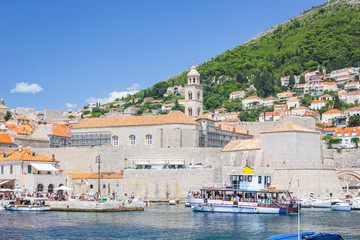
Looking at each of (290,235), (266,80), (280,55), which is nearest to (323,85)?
(266,80)

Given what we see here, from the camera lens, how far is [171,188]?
162 feet

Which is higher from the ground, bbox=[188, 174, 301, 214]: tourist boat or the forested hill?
the forested hill

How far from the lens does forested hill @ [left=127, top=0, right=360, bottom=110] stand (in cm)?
12581

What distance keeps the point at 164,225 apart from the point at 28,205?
44.8 ft

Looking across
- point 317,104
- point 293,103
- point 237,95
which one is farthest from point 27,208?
point 237,95

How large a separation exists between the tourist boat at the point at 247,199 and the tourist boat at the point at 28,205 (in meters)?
12.2

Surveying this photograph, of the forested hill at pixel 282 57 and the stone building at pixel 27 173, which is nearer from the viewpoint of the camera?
the stone building at pixel 27 173

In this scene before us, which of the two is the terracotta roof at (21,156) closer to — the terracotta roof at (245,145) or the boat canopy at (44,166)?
the boat canopy at (44,166)

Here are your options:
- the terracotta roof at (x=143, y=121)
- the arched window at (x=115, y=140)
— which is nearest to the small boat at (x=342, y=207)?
the terracotta roof at (x=143, y=121)

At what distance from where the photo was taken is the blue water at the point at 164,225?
27.0 meters

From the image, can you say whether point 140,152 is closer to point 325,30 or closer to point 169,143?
point 169,143

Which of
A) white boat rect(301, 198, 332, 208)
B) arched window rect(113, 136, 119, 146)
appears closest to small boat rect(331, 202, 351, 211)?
white boat rect(301, 198, 332, 208)

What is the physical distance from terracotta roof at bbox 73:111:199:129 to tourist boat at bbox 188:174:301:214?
51.2 feet

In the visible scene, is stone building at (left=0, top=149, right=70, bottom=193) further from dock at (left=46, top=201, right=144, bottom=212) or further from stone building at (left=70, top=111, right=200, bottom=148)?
stone building at (left=70, top=111, right=200, bottom=148)
